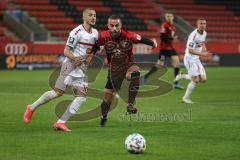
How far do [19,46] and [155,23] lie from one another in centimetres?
1484

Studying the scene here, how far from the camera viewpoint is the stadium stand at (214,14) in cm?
4512

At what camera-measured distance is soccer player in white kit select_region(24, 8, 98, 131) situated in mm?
11461

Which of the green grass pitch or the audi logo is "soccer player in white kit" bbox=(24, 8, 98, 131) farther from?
the audi logo

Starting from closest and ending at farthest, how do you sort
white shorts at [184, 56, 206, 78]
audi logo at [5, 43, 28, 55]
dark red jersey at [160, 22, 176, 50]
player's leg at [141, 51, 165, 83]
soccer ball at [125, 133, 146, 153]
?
soccer ball at [125, 133, 146, 153], white shorts at [184, 56, 206, 78], player's leg at [141, 51, 165, 83], dark red jersey at [160, 22, 176, 50], audi logo at [5, 43, 28, 55]

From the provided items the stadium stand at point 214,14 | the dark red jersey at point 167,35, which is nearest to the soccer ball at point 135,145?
the dark red jersey at point 167,35

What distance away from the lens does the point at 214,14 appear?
4741 cm

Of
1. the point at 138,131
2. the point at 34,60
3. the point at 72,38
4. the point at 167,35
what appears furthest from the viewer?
the point at 34,60

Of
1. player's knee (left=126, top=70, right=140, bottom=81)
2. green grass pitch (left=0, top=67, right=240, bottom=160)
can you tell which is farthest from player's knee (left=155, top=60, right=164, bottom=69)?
player's knee (left=126, top=70, right=140, bottom=81)

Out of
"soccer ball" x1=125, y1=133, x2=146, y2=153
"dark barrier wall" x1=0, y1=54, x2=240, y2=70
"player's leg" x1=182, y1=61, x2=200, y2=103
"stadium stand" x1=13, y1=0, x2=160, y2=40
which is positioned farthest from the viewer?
"stadium stand" x1=13, y1=0, x2=160, y2=40

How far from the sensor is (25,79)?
2619 centimetres

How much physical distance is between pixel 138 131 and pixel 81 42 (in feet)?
6.49

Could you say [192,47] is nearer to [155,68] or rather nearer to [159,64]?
[159,64]

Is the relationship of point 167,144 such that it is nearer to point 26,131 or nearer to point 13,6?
point 26,131

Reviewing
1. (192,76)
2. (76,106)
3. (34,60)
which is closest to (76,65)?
(76,106)
